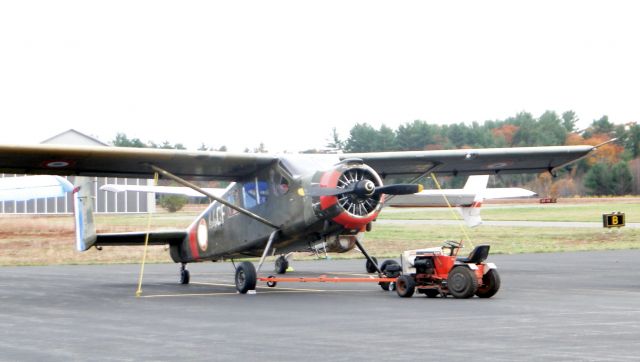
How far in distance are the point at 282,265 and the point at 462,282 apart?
10354 millimetres

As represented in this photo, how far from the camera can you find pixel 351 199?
17984 mm

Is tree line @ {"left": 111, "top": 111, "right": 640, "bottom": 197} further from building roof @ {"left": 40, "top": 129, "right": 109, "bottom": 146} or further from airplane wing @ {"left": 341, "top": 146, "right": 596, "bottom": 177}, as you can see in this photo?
airplane wing @ {"left": 341, "top": 146, "right": 596, "bottom": 177}

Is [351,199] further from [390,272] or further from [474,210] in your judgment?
[474,210]

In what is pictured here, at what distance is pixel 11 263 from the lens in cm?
3444

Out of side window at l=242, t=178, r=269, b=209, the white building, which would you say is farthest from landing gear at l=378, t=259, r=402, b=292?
the white building

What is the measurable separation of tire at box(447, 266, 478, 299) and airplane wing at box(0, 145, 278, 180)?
475 centimetres

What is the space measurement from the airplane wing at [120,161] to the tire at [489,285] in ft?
16.8

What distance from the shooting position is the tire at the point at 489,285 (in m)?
17.0

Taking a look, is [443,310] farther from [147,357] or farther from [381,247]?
[381,247]

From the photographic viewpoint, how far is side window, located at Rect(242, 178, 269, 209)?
2025cm

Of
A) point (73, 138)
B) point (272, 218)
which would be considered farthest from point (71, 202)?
point (272, 218)

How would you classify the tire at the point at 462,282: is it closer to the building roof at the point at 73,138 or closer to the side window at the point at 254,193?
the side window at the point at 254,193

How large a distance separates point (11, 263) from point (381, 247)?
14224 mm

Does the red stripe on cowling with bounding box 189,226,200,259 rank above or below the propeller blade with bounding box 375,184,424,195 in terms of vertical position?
below
